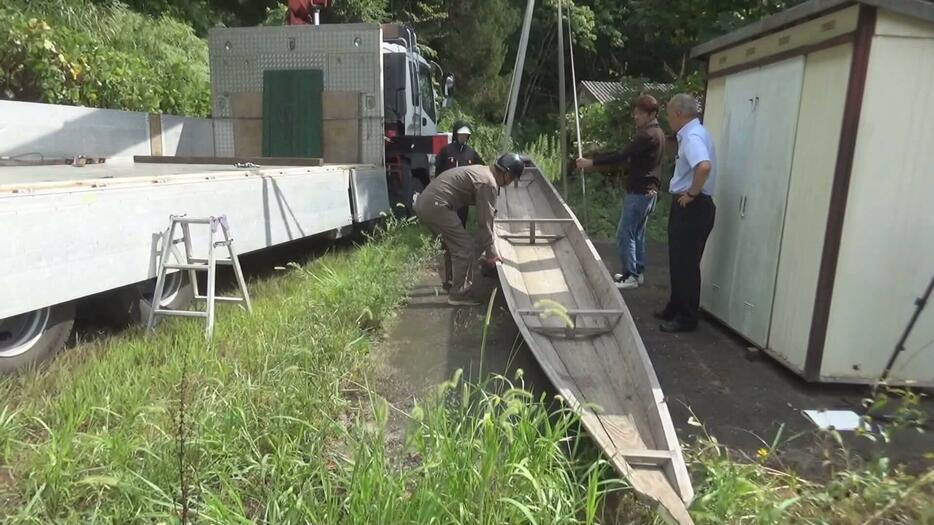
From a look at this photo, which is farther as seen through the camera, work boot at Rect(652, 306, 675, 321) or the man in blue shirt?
work boot at Rect(652, 306, 675, 321)

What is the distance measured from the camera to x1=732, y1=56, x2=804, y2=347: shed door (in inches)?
165

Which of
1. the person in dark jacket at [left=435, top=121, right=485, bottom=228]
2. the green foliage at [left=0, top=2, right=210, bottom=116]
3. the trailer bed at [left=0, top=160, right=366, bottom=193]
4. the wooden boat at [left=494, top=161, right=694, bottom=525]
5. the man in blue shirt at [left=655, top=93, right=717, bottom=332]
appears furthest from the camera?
the green foliage at [left=0, top=2, right=210, bottom=116]

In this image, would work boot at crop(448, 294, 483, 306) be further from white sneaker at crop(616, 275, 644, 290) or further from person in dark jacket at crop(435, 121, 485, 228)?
person in dark jacket at crop(435, 121, 485, 228)

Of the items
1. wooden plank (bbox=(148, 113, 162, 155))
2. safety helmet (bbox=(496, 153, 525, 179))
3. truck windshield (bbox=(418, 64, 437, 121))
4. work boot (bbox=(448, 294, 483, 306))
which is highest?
truck windshield (bbox=(418, 64, 437, 121))

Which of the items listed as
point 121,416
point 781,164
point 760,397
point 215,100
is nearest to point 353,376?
point 121,416

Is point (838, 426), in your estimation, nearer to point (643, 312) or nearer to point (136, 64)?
point (643, 312)

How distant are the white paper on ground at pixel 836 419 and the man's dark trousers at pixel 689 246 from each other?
1.44m

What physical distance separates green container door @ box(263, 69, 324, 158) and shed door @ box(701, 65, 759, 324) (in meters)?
4.75

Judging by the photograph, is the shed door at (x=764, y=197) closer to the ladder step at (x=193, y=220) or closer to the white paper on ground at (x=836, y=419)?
the white paper on ground at (x=836, y=419)

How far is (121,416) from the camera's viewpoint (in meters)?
2.80

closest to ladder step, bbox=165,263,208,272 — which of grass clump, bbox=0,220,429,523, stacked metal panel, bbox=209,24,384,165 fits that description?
grass clump, bbox=0,220,429,523

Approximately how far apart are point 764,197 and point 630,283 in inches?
77.8

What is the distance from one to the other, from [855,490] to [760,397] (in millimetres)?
1199

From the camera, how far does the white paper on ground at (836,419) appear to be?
3.38 meters
